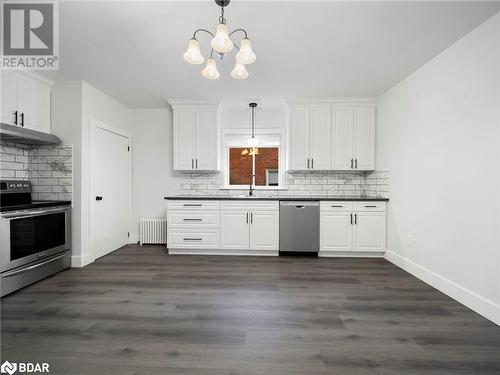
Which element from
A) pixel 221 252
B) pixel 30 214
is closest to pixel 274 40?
pixel 221 252

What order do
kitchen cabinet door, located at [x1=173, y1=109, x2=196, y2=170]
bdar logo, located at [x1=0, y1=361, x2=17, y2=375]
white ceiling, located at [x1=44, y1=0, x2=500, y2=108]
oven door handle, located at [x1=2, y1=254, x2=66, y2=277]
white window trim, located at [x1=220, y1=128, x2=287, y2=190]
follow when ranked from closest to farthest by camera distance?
bdar logo, located at [x1=0, y1=361, x2=17, y2=375] < white ceiling, located at [x1=44, y1=0, x2=500, y2=108] < oven door handle, located at [x1=2, y1=254, x2=66, y2=277] < kitchen cabinet door, located at [x1=173, y1=109, x2=196, y2=170] < white window trim, located at [x1=220, y1=128, x2=287, y2=190]

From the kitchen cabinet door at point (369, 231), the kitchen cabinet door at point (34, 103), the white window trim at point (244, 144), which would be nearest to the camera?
the kitchen cabinet door at point (34, 103)

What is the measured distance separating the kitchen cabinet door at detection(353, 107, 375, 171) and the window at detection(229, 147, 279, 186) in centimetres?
137

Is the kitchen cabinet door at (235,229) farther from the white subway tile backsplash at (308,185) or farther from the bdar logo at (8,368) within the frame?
the bdar logo at (8,368)

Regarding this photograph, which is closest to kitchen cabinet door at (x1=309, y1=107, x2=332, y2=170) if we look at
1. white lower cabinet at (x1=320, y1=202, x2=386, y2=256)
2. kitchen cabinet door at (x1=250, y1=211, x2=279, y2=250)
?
white lower cabinet at (x1=320, y1=202, x2=386, y2=256)

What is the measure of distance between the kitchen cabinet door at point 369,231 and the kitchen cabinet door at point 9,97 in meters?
4.59

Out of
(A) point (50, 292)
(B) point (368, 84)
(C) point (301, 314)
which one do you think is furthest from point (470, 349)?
(A) point (50, 292)

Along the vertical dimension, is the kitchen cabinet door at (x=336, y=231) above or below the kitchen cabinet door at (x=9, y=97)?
below

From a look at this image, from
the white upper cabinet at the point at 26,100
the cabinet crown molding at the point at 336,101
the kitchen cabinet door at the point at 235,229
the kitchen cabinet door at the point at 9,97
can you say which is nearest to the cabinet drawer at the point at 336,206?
the kitchen cabinet door at the point at 235,229

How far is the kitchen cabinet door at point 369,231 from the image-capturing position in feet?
12.4

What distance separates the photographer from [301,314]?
212cm

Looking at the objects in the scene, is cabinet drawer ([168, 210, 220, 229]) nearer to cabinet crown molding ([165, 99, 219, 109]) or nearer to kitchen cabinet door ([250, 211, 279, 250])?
kitchen cabinet door ([250, 211, 279, 250])

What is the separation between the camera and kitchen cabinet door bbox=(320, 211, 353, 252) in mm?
3818

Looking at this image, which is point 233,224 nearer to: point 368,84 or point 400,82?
point 368,84
